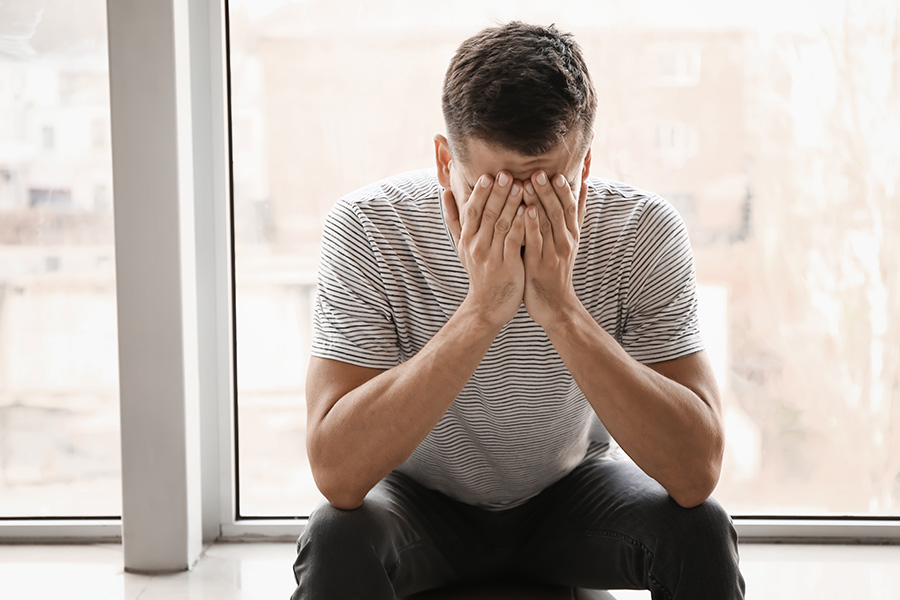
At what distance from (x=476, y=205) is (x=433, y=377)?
0.77 ft

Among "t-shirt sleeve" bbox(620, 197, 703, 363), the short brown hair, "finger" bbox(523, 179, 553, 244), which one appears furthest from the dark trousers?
the short brown hair

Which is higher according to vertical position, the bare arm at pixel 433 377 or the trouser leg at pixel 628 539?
the bare arm at pixel 433 377

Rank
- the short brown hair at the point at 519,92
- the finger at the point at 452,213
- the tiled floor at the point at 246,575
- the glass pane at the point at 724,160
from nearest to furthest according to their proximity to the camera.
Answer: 1. the short brown hair at the point at 519,92
2. the finger at the point at 452,213
3. the tiled floor at the point at 246,575
4. the glass pane at the point at 724,160

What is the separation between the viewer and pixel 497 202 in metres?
1.09

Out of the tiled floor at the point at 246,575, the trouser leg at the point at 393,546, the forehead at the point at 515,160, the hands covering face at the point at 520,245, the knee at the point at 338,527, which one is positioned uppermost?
the forehead at the point at 515,160

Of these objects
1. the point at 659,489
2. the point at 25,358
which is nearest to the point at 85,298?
the point at 25,358

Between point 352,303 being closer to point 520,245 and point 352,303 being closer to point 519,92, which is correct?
point 520,245

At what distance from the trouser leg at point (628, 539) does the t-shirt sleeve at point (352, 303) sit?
0.36 m

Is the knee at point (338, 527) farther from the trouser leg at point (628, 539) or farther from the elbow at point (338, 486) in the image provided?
the trouser leg at point (628, 539)

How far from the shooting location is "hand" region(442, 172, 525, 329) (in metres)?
1.09

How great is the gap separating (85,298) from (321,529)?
887 mm

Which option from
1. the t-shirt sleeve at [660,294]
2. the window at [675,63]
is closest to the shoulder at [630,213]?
the t-shirt sleeve at [660,294]

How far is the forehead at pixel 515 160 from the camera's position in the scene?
1.09 metres

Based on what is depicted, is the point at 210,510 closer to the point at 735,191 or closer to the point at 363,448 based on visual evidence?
the point at 363,448
